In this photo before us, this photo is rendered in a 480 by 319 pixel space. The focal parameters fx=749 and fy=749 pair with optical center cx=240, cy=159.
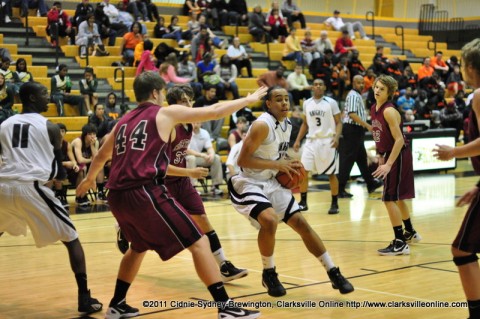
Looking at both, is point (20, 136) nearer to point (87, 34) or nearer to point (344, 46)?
point (87, 34)

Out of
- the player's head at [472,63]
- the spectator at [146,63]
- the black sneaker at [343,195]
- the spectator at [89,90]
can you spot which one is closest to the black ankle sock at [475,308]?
the player's head at [472,63]

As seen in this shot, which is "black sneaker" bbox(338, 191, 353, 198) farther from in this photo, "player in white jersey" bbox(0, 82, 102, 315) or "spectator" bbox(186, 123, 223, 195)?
"player in white jersey" bbox(0, 82, 102, 315)

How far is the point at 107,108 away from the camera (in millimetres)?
15258

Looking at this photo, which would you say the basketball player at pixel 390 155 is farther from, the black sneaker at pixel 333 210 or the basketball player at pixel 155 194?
the basketball player at pixel 155 194

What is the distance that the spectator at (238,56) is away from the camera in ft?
64.4

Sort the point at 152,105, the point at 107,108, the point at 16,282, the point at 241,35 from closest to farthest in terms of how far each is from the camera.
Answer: the point at 152,105, the point at 16,282, the point at 107,108, the point at 241,35

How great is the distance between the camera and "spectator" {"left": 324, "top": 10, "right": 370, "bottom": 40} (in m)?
24.7

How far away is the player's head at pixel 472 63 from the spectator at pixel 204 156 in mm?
7881

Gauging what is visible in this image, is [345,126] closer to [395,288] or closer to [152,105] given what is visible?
[395,288]

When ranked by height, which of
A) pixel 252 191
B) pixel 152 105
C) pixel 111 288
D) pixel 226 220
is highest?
pixel 152 105

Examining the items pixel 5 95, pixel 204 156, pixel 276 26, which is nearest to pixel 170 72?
pixel 5 95

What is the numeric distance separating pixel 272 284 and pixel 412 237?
121 inches

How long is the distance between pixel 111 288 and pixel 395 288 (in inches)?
99.6

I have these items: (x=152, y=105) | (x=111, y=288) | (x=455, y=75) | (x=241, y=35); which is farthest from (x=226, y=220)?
(x=455, y=75)
